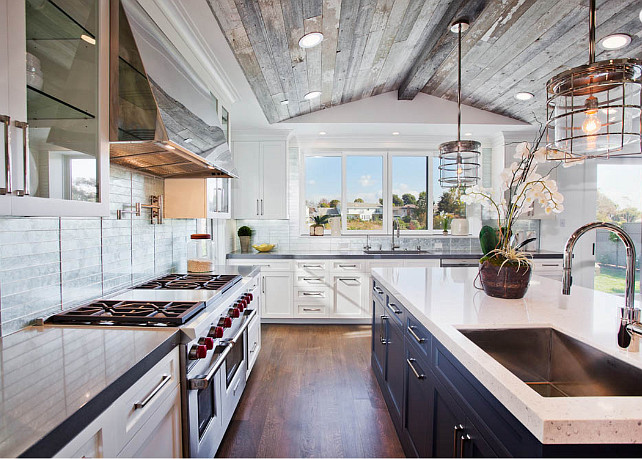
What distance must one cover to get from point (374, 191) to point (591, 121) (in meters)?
3.73

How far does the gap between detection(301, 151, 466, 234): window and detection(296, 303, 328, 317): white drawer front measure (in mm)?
1110

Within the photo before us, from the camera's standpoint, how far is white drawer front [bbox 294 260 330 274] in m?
4.12

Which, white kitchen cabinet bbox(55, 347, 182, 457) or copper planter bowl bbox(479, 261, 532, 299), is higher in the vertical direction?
copper planter bowl bbox(479, 261, 532, 299)

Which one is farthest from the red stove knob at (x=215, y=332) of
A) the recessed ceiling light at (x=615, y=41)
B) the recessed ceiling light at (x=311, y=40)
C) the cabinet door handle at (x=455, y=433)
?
the recessed ceiling light at (x=615, y=41)

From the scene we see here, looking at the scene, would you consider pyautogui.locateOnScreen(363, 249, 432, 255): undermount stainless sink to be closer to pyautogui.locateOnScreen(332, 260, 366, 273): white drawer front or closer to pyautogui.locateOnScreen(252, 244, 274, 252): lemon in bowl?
pyautogui.locateOnScreen(332, 260, 366, 273): white drawer front

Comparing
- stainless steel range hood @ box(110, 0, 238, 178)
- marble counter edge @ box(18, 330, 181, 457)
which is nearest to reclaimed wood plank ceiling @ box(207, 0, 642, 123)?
stainless steel range hood @ box(110, 0, 238, 178)

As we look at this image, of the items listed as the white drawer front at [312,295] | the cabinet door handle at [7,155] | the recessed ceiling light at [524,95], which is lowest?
the white drawer front at [312,295]

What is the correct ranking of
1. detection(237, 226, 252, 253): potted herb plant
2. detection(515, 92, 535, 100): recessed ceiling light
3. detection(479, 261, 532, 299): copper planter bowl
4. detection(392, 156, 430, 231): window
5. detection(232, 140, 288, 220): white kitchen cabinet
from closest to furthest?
1. detection(479, 261, 532, 299): copper planter bowl
2. detection(515, 92, 535, 100): recessed ceiling light
3. detection(232, 140, 288, 220): white kitchen cabinet
4. detection(237, 226, 252, 253): potted herb plant
5. detection(392, 156, 430, 231): window

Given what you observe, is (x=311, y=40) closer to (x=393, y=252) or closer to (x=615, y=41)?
(x=615, y=41)

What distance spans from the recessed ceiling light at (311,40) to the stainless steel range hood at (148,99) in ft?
2.69

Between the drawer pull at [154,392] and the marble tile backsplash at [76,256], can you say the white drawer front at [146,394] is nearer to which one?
the drawer pull at [154,392]

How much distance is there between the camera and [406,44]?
287 centimetres

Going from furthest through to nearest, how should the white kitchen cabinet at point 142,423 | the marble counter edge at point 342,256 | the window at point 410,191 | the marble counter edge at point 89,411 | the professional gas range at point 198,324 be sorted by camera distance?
1. the window at point 410,191
2. the marble counter edge at point 342,256
3. the professional gas range at point 198,324
4. the white kitchen cabinet at point 142,423
5. the marble counter edge at point 89,411

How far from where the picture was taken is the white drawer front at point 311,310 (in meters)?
4.15
